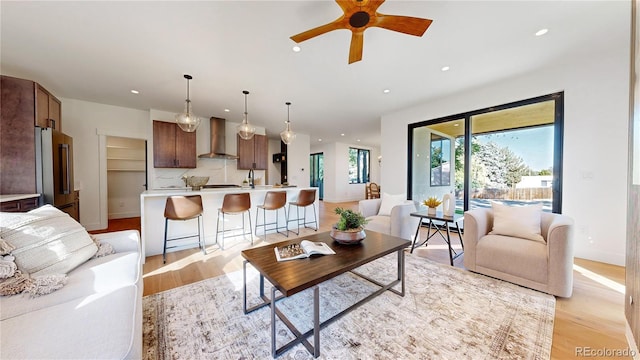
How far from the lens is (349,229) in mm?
2002

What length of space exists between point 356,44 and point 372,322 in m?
2.36

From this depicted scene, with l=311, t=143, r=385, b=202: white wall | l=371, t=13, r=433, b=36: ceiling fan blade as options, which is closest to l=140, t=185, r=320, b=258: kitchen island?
l=371, t=13, r=433, b=36: ceiling fan blade

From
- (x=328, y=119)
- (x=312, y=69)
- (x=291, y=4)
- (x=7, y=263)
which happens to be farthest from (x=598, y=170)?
(x=7, y=263)

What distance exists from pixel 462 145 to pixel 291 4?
3841 millimetres

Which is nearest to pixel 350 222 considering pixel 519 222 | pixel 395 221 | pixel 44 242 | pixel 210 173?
pixel 395 221

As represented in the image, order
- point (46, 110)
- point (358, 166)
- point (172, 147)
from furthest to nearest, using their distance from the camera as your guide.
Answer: point (358, 166), point (172, 147), point (46, 110)

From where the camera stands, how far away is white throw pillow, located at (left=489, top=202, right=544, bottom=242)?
228cm

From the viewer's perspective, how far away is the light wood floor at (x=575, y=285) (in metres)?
1.49

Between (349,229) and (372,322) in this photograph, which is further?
(349,229)

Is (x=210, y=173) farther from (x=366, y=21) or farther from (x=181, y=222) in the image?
(x=366, y=21)

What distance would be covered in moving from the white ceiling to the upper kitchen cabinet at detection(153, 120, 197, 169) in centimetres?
78

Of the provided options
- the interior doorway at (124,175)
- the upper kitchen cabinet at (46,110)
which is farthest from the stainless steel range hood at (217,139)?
the upper kitchen cabinet at (46,110)
